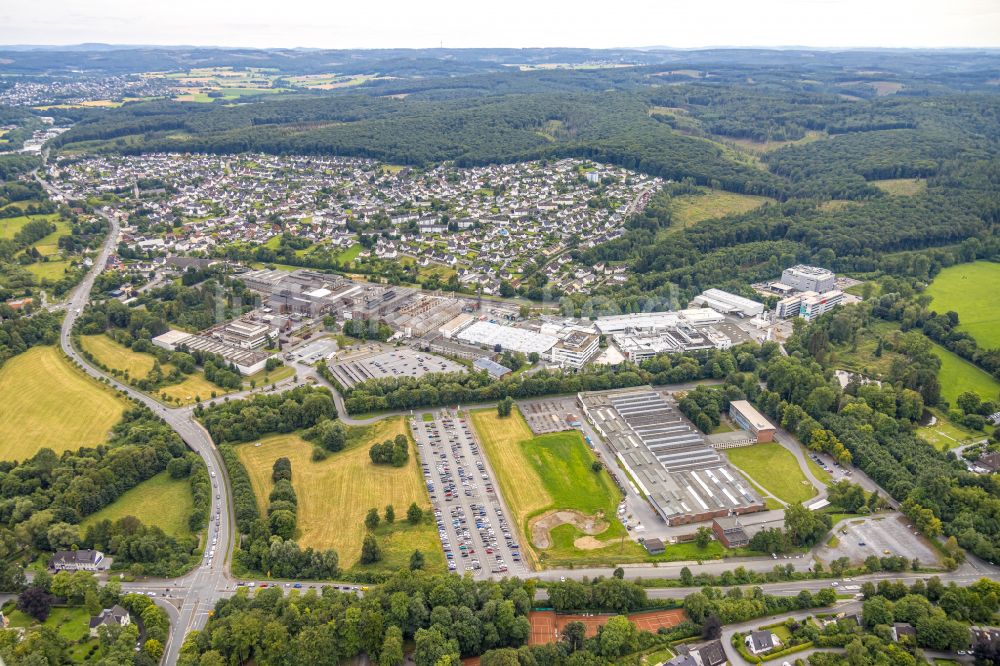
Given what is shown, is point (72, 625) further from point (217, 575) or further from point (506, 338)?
point (506, 338)

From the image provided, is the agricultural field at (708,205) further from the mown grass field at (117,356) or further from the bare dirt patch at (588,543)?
the mown grass field at (117,356)

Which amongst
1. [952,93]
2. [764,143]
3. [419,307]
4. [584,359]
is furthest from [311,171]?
[952,93]

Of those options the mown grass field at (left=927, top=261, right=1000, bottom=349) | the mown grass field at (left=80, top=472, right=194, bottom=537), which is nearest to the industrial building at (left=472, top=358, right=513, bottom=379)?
the mown grass field at (left=80, top=472, right=194, bottom=537)

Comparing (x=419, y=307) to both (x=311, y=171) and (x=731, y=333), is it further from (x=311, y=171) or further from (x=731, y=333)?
(x=311, y=171)

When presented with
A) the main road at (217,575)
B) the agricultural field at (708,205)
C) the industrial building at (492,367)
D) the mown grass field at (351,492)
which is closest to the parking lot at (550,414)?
the industrial building at (492,367)

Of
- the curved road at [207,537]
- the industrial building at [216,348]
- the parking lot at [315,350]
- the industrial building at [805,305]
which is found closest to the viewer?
the curved road at [207,537]

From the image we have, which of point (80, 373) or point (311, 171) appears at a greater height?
point (311, 171)

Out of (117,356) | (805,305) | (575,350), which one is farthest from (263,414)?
(805,305)
